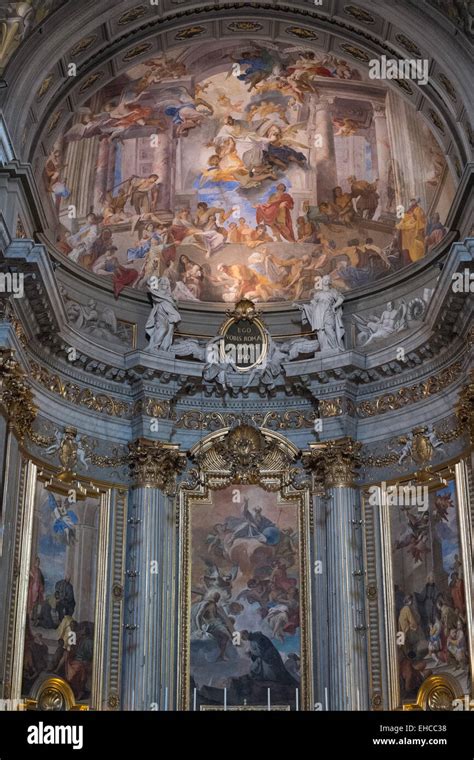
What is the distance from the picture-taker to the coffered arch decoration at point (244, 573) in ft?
70.6

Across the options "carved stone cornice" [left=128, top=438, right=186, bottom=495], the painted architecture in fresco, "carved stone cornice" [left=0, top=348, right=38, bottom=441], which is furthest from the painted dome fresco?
"carved stone cornice" [left=0, top=348, right=38, bottom=441]

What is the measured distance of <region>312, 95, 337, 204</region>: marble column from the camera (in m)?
24.6

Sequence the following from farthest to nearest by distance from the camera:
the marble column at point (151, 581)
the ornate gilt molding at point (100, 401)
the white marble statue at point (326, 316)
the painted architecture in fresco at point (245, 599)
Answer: the white marble statue at point (326, 316) < the ornate gilt molding at point (100, 401) < the painted architecture in fresco at point (245, 599) < the marble column at point (151, 581)

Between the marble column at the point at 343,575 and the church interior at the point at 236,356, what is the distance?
50mm

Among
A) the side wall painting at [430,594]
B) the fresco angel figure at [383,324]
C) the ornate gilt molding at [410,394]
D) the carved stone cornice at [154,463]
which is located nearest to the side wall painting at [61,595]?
the carved stone cornice at [154,463]

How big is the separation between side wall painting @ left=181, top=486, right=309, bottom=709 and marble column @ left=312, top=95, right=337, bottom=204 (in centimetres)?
727

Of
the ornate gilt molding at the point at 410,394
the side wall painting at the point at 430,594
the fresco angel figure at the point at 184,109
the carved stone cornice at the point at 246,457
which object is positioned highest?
the fresco angel figure at the point at 184,109

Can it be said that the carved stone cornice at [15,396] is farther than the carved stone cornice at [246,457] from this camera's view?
No

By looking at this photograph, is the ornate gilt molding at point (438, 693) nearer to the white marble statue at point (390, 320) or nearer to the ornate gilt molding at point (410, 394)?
the ornate gilt molding at point (410, 394)

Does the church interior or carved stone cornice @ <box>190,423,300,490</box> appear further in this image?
carved stone cornice @ <box>190,423,300,490</box>

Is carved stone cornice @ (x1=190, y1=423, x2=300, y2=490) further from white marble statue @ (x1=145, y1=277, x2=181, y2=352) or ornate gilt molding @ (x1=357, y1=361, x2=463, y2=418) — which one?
white marble statue @ (x1=145, y1=277, x2=181, y2=352)

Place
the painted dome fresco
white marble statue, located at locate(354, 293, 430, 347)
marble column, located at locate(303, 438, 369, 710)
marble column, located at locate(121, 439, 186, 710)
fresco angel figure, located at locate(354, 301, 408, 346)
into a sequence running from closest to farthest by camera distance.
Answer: marble column, located at locate(303, 438, 369, 710) < marble column, located at locate(121, 439, 186, 710) < white marble statue, located at locate(354, 293, 430, 347) < fresco angel figure, located at locate(354, 301, 408, 346) < the painted dome fresco

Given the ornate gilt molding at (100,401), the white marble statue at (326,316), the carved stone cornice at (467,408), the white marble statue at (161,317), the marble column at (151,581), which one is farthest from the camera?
the white marble statue at (161,317)

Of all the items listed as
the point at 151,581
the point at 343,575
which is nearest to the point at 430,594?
the point at 343,575
